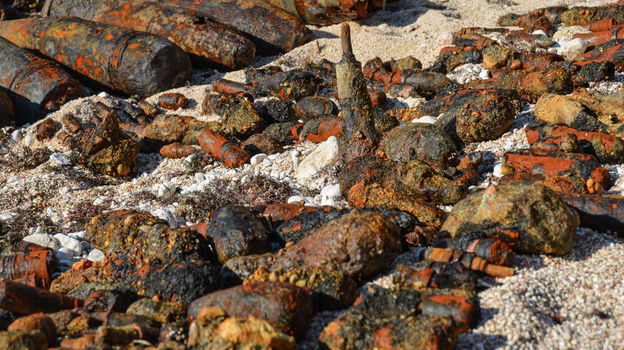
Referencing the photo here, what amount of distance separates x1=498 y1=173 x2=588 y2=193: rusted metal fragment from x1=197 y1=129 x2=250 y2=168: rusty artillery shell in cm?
290

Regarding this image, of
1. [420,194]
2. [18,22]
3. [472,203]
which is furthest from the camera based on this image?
[18,22]

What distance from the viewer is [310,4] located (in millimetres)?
9211

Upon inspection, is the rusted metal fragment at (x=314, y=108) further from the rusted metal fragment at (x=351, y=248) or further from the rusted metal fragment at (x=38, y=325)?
the rusted metal fragment at (x=38, y=325)

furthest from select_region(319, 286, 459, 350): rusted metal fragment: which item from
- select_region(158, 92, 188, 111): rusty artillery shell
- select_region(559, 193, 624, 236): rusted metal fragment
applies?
select_region(158, 92, 188, 111): rusty artillery shell

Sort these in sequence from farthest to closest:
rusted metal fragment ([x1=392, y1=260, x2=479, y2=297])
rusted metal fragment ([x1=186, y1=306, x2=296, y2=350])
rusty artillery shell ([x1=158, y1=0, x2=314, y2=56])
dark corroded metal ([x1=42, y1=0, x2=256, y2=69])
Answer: rusty artillery shell ([x1=158, y1=0, x2=314, y2=56]) < dark corroded metal ([x1=42, y1=0, x2=256, y2=69]) < rusted metal fragment ([x1=392, y1=260, x2=479, y2=297]) < rusted metal fragment ([x1=186, y1=306, x2=296, y2=350])

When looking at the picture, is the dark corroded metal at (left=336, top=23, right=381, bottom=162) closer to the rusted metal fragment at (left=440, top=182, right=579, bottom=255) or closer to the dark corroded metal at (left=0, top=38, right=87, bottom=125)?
the rusted metal fragment at (left=440, top=182, right=579, bottom=255)

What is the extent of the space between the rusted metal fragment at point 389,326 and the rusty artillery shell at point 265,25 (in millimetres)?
6729

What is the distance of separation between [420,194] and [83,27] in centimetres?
648

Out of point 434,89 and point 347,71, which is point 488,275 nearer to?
point 347,71

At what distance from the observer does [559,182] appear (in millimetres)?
4254

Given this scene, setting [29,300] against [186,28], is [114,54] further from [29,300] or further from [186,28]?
[29,300]

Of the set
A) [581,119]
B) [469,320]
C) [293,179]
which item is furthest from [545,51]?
[469,320]

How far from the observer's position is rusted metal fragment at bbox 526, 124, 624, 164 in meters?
4.60

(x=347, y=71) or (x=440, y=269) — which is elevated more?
(x=347, y=71)
